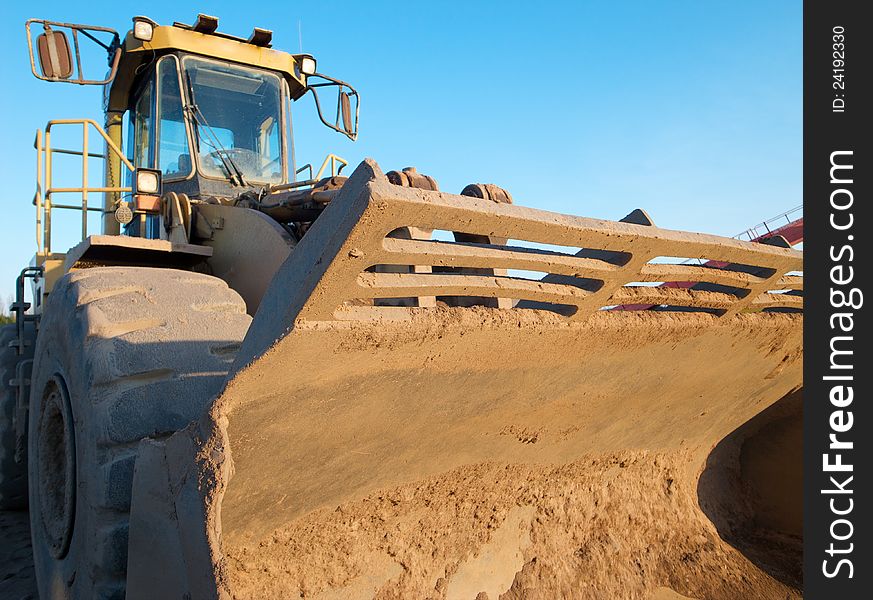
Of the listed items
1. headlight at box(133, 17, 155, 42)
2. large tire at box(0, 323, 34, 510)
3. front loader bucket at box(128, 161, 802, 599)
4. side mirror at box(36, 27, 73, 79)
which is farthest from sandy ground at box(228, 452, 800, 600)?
headlight at box(133, 17, 155, 42)

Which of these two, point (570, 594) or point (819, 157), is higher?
point (819, 157)

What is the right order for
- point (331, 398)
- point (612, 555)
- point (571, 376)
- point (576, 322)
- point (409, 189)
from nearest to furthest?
point (409, 189) < point (331, 398) < point (576, 322) < point (571, 376) < point (612, 555)

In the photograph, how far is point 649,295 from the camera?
194cm

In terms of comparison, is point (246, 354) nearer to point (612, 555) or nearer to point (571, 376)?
point (571, 376)

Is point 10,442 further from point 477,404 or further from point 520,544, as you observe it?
point 477,404

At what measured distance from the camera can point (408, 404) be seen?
1.79 m

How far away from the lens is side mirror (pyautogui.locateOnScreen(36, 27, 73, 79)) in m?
3.56

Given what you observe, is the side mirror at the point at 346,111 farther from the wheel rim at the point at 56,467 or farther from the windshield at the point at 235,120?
the wheel rim at the point at 56,467

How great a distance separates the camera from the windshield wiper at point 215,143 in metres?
4.06

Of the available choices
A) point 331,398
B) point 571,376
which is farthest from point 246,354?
point 571,376

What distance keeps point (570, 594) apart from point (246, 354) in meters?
1.50

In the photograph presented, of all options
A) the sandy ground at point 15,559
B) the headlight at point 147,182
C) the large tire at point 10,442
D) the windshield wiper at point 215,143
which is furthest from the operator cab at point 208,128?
the sandy ground at point 15,559

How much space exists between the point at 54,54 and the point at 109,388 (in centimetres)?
237

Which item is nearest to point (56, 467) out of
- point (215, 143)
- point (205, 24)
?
point (215, 143)
